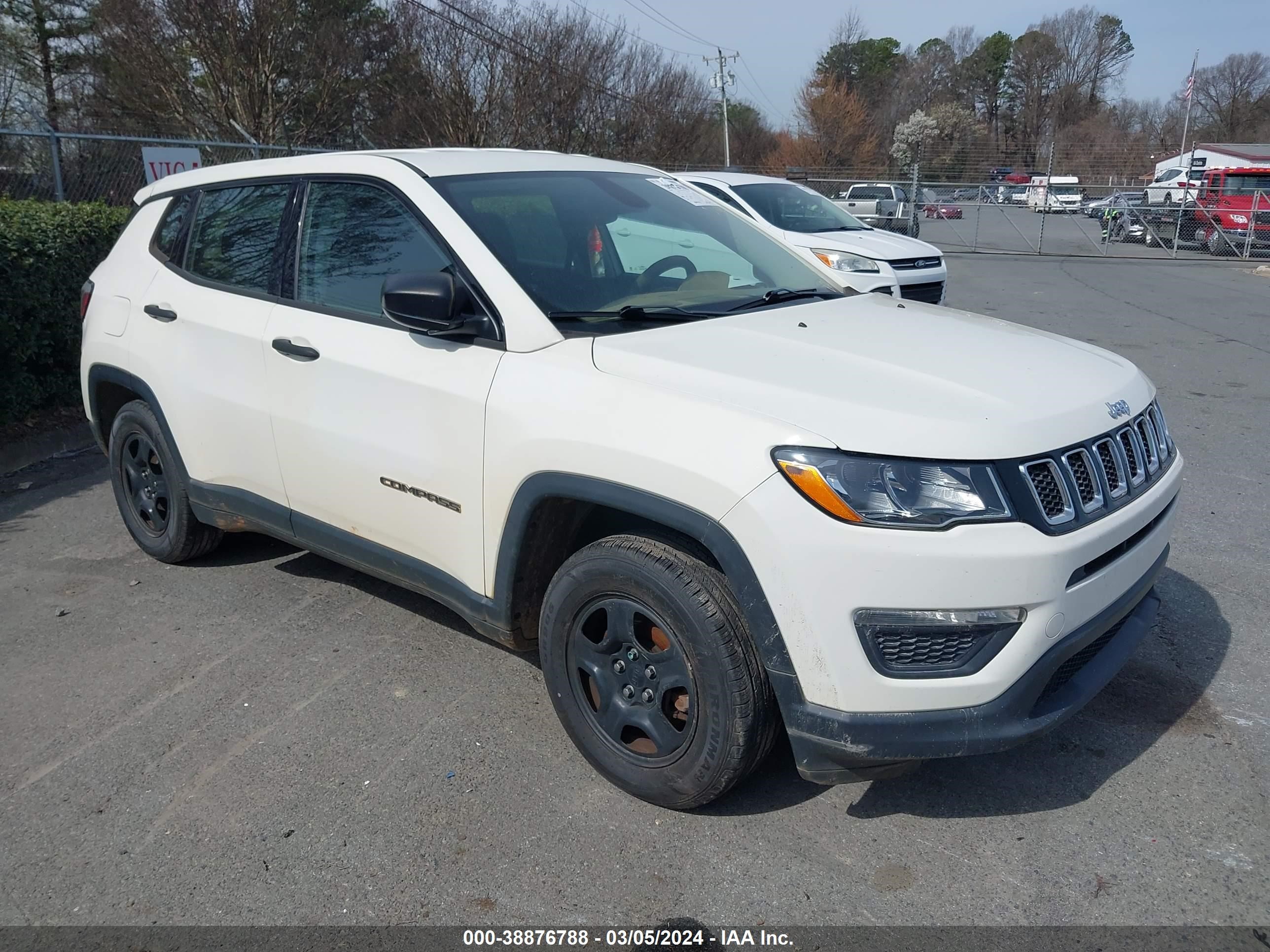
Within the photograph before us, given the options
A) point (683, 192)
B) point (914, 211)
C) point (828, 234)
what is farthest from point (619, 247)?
point (914, 211)

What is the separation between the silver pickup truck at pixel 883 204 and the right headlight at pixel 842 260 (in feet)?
35.6

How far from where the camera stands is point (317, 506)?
385cm

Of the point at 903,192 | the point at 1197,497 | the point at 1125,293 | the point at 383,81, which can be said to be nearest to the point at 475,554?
the point at 1197,497

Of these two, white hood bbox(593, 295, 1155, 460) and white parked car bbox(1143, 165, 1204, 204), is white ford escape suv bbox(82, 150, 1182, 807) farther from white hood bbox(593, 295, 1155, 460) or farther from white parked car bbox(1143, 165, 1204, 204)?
white parked car bbox(1143, 165, 1204, 204)

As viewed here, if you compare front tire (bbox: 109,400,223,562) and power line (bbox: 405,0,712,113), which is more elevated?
power line (bbox: 405,0,712,113)

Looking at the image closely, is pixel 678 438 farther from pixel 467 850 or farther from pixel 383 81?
pixel 383 81

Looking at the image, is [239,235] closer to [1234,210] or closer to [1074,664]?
[1074,664]

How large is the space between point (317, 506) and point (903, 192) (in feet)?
100

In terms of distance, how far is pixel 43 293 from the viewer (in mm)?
6988

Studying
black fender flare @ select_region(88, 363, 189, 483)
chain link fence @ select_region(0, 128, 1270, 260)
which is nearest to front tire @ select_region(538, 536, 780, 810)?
black fender flare @ select_region(88, 363, 189, 483)

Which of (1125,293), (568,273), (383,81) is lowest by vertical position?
(1125,293)

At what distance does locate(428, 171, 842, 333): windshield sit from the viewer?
336 centimetres

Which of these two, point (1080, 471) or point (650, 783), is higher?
point (1080, 471)

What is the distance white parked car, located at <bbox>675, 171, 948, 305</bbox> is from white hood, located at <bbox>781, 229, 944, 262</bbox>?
0.03 ft
